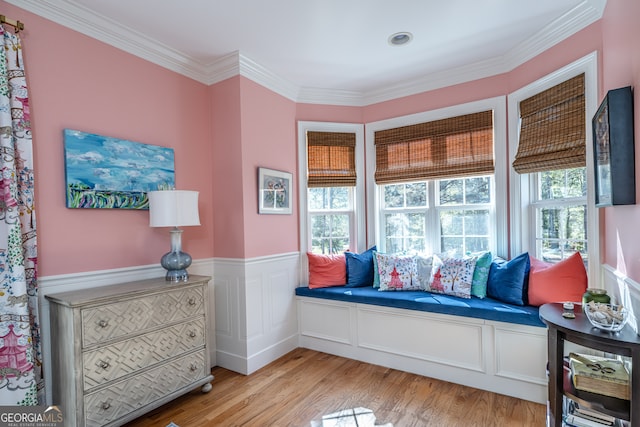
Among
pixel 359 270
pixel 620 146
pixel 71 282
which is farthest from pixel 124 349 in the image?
pixel 620 146

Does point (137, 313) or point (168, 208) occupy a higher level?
point (168, 208)

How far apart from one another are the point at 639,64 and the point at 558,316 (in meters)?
1.29

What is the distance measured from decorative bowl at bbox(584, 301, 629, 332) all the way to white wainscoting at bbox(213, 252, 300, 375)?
236cm

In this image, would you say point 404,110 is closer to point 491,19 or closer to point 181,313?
point 491,19

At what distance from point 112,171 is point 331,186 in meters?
2.09

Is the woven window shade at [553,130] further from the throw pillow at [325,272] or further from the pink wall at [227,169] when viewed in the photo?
the pink wall at [227,169]

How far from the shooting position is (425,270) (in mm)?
3020

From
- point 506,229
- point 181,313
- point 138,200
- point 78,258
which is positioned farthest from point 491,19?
point 78,258

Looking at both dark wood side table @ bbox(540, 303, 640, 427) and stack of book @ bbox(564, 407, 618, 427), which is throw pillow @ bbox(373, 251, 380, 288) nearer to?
dark wood side table @ bbox(540, 303, 640, 427)

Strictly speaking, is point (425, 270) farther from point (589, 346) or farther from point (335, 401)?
point (589, 346)

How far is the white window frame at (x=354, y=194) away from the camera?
11.5ft

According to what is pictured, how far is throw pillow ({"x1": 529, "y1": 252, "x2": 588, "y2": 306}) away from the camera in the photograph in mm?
2242

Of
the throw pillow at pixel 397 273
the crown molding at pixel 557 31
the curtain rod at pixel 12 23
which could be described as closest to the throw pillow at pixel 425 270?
the throw pillow at pixel 397 273

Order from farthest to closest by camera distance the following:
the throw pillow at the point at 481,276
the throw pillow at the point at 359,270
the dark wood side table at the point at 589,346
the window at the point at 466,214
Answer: the throw pillow at the point at 359,270
the window at the point at 466,214
the throw pillow at the point at 481,276
the dark wood side table at the point at 589,346
